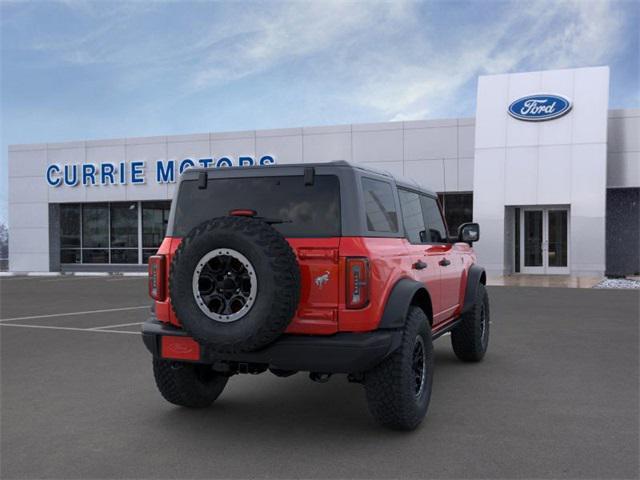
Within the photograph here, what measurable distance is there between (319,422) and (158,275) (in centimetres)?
168

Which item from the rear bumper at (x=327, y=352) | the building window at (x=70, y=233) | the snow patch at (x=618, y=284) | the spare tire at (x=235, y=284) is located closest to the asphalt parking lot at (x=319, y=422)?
the rear bumper at (x=327, y=352)

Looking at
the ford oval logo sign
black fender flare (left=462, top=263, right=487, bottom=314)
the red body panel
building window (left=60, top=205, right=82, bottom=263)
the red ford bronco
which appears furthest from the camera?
building window (left=60, top=205, right=82, bottom=263)

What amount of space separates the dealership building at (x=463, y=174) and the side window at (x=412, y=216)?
12.9 metres

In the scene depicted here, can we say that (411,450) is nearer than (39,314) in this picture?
Yes

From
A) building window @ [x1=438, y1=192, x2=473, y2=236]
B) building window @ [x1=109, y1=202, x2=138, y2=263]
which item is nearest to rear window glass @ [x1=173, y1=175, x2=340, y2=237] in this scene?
building window @ [x1=438, y1=192, x2=473, y2=236]

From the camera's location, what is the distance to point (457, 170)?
24578 millimetres

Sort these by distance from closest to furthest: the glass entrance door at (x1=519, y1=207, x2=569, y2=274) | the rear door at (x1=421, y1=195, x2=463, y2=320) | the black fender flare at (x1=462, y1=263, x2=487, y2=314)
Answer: the rear door at (x1=421, y1=195, x2=463, y2=320)
the black fender flare at (x1=462, y1=263, x2=487, y2=314)
the glass entrance door at (x1=519, y1=207, x2=569, y2=274)

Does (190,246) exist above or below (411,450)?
above

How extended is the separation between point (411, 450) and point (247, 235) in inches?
70.9

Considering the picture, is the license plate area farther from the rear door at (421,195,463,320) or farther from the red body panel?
the rear door at (421,195,463,320)

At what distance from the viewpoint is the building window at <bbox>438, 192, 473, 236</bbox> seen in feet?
83.4

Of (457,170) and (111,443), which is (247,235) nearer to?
(111,443)

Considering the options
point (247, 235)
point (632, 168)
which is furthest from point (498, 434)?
point (632, 168)

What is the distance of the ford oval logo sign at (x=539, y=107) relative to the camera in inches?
850
